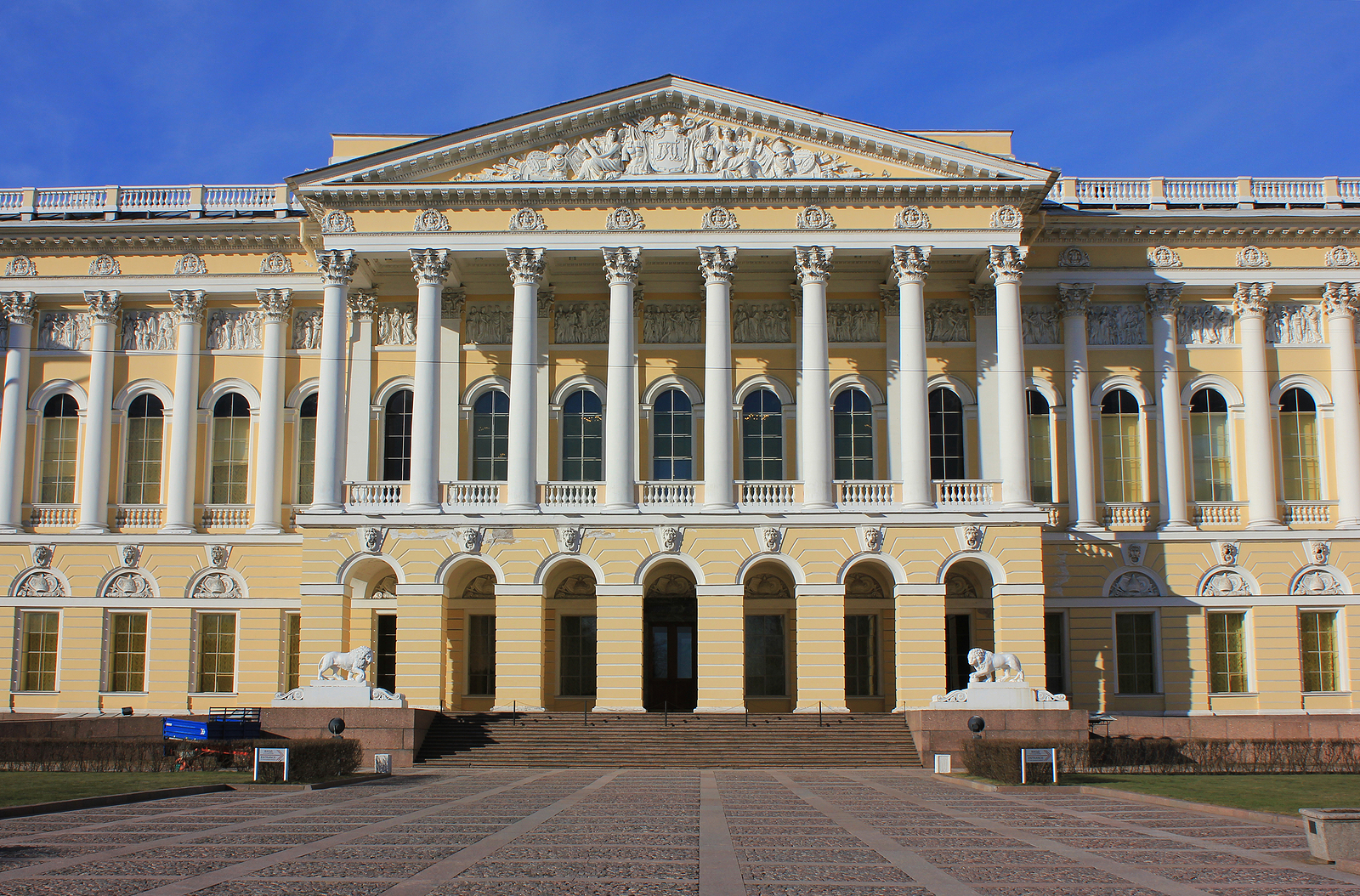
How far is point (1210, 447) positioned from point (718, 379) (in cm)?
1697

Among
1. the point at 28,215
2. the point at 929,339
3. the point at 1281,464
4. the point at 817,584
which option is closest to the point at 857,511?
the point at 817,584

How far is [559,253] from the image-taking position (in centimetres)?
3747

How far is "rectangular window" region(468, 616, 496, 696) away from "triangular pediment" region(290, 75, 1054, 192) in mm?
13869

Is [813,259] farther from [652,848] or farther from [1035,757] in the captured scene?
[652,848]

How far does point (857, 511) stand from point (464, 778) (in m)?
14.2

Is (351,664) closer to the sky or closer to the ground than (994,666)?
closer to the sky

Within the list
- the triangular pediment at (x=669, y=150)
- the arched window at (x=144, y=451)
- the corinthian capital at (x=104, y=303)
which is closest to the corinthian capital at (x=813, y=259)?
the triangular pediment at (x=669, y=150)

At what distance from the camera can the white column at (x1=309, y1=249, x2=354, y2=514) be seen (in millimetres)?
36438

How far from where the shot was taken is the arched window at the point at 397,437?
40.3m

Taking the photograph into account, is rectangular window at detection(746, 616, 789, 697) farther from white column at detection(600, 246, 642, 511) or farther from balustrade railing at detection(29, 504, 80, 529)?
balustrade railing at detection(29, 504, 80, 529)

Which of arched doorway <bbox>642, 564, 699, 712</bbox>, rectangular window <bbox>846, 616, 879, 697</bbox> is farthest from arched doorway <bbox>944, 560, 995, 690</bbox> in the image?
arched doorway <bbox>642, 564, 699, 712</bbox>

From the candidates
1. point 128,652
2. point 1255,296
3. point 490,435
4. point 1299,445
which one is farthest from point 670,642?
point 1255,296

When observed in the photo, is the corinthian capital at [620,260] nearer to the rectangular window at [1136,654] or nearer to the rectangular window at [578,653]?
the rectangular window at [578,653]

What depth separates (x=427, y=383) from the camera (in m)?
36.7
